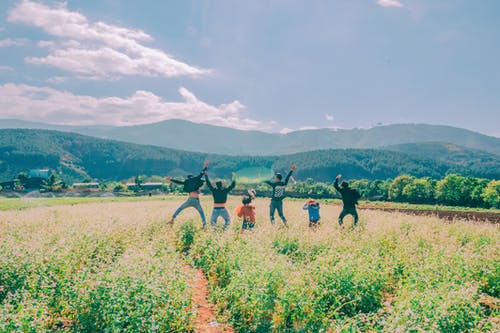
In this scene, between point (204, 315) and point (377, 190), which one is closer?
point (204, 315)

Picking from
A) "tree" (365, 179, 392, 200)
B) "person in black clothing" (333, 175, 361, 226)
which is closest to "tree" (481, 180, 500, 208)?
"tree" (365, 179, 392, 200)

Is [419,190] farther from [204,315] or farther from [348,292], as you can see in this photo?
[204,315]

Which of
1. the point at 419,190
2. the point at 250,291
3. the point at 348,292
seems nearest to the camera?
the point at 250,291

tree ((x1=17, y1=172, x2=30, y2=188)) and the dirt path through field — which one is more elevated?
the dirt path through field

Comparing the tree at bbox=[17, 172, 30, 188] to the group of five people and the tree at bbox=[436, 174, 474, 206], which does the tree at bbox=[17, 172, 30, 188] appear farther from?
the group of five people

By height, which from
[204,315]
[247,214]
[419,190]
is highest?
[247,214]

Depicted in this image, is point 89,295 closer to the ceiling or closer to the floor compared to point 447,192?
closer to the ceiling

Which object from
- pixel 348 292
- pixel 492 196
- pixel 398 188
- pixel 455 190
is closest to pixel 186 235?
pixel 348 292

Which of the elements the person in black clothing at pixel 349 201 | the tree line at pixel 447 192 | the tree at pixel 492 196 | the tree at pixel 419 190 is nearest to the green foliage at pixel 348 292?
the person in black clothing at pixel 349 201

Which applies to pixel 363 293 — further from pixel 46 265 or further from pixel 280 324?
pixel 46 265

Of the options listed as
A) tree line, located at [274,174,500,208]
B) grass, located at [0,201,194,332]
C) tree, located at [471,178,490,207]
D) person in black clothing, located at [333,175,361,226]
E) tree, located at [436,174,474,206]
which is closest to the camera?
grass, located at [0,201,194,332]

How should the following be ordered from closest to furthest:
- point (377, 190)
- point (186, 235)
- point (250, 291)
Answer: point (250, 291) → point (186, 235) → point (377, 190)

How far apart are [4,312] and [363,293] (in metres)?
6.20

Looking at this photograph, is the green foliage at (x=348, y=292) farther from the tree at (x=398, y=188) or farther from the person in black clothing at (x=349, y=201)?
the tree at (x=398, y=188)
